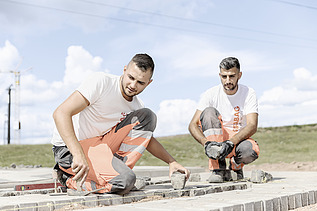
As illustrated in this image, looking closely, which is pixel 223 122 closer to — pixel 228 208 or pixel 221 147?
pixel 221 147

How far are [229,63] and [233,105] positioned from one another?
0.52m

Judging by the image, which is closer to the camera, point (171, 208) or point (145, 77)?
point (171, 208)

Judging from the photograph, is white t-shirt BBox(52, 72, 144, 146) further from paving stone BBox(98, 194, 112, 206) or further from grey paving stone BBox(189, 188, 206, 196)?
grey paving stone BBox(189, 188, 206, 196)

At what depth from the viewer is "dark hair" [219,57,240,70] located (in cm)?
438

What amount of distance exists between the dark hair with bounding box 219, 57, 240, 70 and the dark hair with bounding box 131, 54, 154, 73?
1.46m

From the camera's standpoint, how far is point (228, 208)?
2371 mm

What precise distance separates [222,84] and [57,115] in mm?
2310

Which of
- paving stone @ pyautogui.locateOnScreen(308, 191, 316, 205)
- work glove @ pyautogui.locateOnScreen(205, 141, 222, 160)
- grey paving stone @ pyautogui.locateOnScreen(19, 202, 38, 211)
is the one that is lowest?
paving stone @ pyautogui.locateOnScreen(308, 191, 316, 205)

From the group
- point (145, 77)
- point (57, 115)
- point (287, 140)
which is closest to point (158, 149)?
point (145, 77)

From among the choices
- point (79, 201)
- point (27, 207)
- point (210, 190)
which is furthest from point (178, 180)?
point (27, 207)

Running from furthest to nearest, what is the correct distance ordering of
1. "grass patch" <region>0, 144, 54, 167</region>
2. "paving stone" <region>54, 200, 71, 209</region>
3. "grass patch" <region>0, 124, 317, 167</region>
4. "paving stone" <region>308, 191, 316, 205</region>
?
"grass patch" <region>0, 144, 54, 167</region> < "grass patch" <region>0, 124, 317, 167</region> < "paving stone" <region>308, 191, 316, 205</region> < "paving stone" <region>54, 200, 71, 209</region>

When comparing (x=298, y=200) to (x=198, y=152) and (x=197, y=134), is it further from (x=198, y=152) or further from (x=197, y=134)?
(x=198, y=152)

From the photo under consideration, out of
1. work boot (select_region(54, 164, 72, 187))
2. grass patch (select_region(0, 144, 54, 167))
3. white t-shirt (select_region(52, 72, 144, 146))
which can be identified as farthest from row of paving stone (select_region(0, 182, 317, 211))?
grass patch (select_region(0, 144, 54, 167))

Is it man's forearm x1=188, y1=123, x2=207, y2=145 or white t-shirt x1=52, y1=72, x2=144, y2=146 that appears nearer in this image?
white t-shirt x1=52, y1=72, x2=144, y2=146
